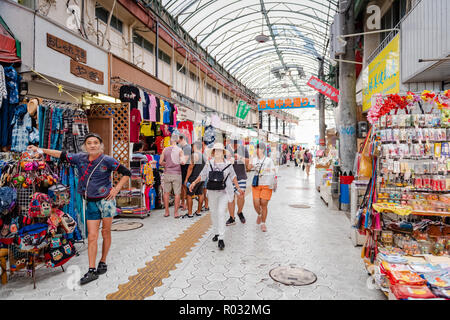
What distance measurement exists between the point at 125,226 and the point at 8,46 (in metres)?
3.66

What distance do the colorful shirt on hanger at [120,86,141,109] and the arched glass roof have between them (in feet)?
22.5

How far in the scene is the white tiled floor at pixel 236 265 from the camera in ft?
9.84

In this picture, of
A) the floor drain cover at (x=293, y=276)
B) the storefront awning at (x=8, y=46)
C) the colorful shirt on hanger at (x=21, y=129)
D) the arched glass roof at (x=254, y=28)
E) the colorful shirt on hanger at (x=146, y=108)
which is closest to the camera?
the floor drain cover at (x=293, y=276)

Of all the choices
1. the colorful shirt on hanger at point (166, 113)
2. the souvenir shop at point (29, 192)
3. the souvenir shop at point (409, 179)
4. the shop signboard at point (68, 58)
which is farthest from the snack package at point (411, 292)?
the colorful shirt on hanger at point (166, 113)

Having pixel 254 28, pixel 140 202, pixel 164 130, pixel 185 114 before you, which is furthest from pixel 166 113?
pixel 254 28

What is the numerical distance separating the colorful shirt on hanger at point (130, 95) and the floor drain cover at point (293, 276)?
500cm

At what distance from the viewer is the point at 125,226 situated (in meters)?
5.81

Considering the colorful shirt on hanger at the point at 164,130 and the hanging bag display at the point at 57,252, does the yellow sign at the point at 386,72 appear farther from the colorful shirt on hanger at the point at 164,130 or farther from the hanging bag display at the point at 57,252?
the hanging bag display at the point at 57,252

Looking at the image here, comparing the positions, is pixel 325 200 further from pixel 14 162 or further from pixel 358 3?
pixel 14 162

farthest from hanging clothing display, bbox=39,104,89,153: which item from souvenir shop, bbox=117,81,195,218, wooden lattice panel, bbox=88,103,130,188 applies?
souvenir shop, bbox=117,81,195,218

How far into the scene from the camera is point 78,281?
10.7 feet

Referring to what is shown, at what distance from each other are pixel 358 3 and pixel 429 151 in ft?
19.6
